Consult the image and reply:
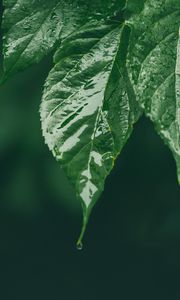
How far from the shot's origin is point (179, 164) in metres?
0.38

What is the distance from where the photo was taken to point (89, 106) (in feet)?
1.43

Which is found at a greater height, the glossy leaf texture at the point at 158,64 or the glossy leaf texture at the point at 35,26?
the glossy leaf texture at the point at 35,26

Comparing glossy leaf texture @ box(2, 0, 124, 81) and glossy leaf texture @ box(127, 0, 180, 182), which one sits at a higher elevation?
glossy leaf texture @ box(2, 0, 124, 81)

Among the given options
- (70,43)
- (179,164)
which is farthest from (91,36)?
(179,164)

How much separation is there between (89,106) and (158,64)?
0.21 ft

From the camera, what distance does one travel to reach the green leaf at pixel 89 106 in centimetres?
42

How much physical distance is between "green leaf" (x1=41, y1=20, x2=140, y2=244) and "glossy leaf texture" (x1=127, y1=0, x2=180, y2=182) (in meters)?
0.04

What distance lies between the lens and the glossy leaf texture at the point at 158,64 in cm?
38

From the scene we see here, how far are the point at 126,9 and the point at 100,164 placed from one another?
0.33 ft

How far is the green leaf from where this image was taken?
42 cm

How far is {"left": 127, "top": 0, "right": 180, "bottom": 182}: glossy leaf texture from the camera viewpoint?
38 centimetres

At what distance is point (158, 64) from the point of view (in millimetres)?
397

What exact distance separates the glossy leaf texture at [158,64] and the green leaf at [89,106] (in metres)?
0.04

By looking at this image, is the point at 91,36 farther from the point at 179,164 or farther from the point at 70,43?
the point at 179,164
